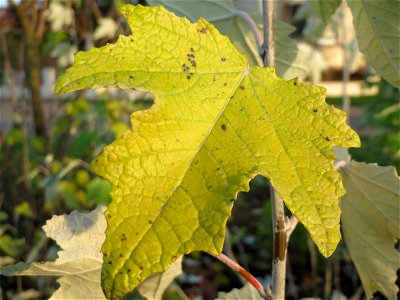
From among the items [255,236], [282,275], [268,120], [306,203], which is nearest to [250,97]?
[268,120]

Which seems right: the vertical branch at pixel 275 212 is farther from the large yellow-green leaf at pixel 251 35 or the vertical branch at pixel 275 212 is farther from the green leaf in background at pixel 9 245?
the green leaf in background at pixel 9 245

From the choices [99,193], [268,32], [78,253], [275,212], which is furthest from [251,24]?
[99,193]

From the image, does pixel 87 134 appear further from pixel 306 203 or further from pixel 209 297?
pixel 306 203

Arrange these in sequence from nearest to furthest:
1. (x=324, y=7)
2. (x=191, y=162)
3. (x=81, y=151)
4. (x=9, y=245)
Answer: (x=191, y=162)
(x=324, y=7)
(x=9, y=245)
(x=81, y=151)

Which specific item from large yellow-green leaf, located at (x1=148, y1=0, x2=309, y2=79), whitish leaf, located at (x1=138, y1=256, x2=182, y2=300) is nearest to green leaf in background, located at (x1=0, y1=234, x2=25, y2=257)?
whitish leaf, located at (x1=138, y1=256, x2=182, y2=300)

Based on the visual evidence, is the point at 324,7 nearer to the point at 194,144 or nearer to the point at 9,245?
the point at 194,144

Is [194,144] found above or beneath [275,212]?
above

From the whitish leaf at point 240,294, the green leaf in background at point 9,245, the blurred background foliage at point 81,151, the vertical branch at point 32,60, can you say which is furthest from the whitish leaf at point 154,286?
the vertical branch at point 32,60
